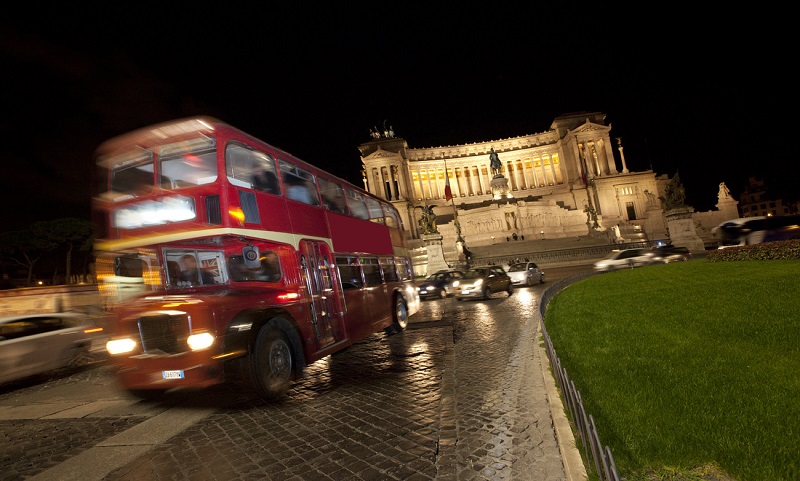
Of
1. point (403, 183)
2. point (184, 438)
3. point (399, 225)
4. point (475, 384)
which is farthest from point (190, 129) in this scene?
point (403, 183)

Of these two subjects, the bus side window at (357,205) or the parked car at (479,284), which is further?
the parked car at (479,284)

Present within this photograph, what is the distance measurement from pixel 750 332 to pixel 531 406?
13.0 ft

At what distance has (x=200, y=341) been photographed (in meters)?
5.48

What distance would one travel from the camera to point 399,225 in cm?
1459

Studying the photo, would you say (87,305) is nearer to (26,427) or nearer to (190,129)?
(26,427)

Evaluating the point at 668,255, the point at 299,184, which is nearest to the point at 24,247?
the point at 299,184

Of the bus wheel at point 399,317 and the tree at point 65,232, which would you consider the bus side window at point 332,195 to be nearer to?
the bus wheel at point 399,317

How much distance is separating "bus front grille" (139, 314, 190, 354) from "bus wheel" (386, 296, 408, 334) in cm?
696

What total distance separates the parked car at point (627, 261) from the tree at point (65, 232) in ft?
136

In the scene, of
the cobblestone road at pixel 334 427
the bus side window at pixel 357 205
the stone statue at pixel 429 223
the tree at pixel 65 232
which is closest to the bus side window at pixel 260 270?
the cobblestone road at pixel 334 427

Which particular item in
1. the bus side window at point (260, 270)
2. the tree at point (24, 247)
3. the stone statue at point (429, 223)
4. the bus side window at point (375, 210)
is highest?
the tree at point (24, 247)

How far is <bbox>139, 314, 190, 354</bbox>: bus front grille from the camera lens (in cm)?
558

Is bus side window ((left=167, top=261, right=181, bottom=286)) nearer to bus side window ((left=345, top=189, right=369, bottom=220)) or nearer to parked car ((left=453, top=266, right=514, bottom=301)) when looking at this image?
bus side window ((left=345, top=189, right=369, bottom=220))

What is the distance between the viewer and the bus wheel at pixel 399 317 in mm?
12078
